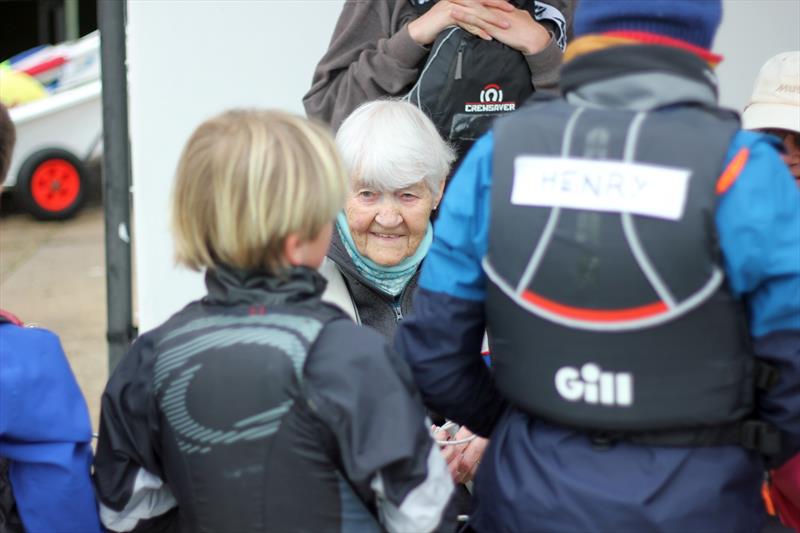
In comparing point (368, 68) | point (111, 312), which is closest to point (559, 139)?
point (368, 68)

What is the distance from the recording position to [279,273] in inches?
72.7

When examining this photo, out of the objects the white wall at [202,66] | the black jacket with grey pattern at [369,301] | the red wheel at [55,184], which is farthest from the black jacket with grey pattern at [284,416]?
the red wheel at [55,184]

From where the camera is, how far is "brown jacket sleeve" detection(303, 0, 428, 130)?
311 cm

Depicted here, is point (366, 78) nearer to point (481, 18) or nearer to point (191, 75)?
point (481, 18)

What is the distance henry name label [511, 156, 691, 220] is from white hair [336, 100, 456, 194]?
0.96m

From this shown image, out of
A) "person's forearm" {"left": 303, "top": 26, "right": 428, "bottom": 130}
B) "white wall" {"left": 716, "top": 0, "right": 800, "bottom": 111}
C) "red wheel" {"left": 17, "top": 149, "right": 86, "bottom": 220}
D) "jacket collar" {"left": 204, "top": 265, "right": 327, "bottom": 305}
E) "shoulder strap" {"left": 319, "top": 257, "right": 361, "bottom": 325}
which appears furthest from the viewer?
"red wheel" {"left": 17, "top": 149, "right": 86, "bottom": 220}

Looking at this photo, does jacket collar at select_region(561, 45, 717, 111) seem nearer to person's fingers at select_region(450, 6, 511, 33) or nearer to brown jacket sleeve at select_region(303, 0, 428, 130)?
person's fingers at select_region(450, 6, 511, 33)

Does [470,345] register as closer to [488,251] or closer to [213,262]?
[488,251]

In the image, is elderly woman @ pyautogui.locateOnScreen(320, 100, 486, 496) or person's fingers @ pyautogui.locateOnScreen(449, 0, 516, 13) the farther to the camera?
person's fingers @ pyautogui.locateOnScreen(449, 0, 516, 13)

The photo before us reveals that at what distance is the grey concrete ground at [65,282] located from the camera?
5.96m

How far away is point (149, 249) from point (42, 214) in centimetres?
492

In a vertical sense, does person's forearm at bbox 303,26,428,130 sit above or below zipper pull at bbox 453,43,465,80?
below

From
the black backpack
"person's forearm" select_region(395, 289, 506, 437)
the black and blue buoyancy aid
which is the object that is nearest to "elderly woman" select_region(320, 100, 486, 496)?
the black backpack

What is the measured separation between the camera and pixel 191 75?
378 centimetres
